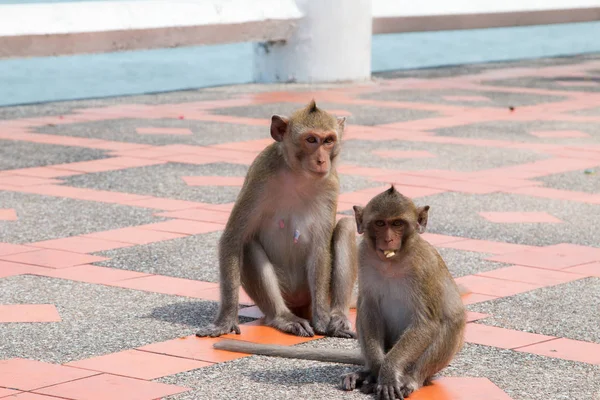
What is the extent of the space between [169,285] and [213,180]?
9.39ft

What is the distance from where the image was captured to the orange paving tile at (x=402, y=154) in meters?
9.92

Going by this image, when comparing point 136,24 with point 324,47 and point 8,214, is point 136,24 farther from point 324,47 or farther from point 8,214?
point 8,214

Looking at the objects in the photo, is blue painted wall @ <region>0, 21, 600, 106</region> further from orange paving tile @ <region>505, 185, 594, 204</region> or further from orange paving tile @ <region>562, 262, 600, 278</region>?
orange paving tile @ <region>562, 262, 600, 278</region>

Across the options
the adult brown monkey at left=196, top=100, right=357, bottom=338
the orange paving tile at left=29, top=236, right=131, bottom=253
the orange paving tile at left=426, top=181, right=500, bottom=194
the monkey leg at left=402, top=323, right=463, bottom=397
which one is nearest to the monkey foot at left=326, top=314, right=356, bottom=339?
the adult brown monkey at left=196, top=100, right=357, bottom=338

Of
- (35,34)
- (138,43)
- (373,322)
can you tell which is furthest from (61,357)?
(138,43)

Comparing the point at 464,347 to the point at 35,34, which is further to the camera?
the point at 35,34

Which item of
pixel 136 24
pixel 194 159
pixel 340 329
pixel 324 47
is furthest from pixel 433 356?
pixel 324 47

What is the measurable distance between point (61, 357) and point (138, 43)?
9.35 meters

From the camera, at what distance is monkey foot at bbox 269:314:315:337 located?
5109mm

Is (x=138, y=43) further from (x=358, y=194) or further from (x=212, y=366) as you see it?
(x=212, y=366)

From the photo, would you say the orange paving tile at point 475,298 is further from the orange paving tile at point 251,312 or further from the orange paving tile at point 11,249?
the orange paving tile at point 11,249

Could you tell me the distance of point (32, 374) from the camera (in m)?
4.44

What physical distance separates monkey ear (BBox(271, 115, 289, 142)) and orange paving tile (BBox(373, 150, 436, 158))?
4943 mm

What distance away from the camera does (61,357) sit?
4688 millimetres
